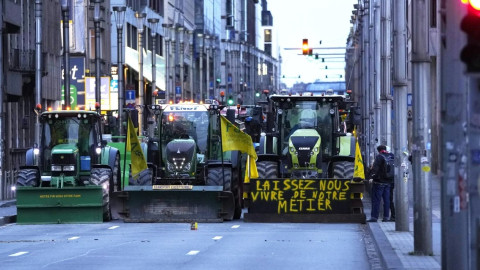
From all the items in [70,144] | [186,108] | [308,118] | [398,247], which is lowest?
[398,247]

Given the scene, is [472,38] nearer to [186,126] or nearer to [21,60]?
[186,126]

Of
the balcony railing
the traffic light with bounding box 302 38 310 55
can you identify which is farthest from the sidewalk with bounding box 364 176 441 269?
the traffic light with bounding box 302 38 310 55

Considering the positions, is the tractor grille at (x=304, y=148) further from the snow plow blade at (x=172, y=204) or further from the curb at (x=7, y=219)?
the curb at (x=7, y=219)

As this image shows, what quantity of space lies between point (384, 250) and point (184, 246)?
4.62 metres

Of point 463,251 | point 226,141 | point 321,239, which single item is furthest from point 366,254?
point 226,141

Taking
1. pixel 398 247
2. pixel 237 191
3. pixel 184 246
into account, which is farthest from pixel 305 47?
pixel 398 247

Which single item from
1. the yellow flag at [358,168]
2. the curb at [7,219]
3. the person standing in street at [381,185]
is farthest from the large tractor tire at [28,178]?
the person standing in street at [381,185]

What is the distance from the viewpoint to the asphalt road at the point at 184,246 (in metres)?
21.0

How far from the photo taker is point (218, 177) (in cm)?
3378

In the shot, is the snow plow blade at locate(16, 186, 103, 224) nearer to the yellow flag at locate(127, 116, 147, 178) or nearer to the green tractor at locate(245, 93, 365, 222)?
the yellow flag at locate(127, 116, 147, 178)

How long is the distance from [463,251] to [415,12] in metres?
6.64

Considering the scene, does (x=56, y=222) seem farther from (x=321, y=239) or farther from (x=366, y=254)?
(x=366, y=254)

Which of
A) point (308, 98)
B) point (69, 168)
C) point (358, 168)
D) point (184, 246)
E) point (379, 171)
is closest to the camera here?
point (184, 246)

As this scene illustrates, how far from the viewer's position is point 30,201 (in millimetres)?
33250
